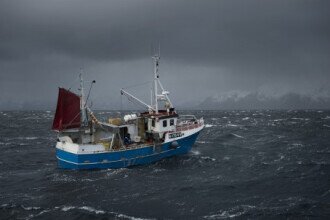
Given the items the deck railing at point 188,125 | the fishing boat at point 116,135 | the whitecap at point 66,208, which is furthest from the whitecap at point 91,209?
the deck railing at point 188,125

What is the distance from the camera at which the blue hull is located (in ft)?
128

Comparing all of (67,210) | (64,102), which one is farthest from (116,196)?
(64,102)

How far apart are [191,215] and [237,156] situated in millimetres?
24585

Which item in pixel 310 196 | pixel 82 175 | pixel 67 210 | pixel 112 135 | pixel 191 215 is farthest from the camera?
pixel 112 135

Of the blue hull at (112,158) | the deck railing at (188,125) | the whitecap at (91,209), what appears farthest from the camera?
the deck railing at (188,125)

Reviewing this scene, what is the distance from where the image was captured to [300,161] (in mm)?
44375

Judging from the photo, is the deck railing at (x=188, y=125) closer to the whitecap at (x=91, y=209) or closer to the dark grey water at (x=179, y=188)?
the dark grey water at (x=179, y=188)

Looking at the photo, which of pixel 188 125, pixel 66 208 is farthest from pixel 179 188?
pixel 188 125

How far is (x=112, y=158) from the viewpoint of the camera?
39.6 metres

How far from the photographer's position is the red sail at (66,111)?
40219 mm

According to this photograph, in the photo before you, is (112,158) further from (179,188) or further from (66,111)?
(179,188)

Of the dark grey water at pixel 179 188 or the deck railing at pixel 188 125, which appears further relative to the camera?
the deck railing at pixel 188 125

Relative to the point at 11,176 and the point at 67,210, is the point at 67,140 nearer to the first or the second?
the point at 11,176

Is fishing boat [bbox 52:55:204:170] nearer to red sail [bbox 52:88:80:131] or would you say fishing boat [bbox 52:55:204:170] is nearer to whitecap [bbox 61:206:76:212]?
red sail [bbox 52:88:80:131]
